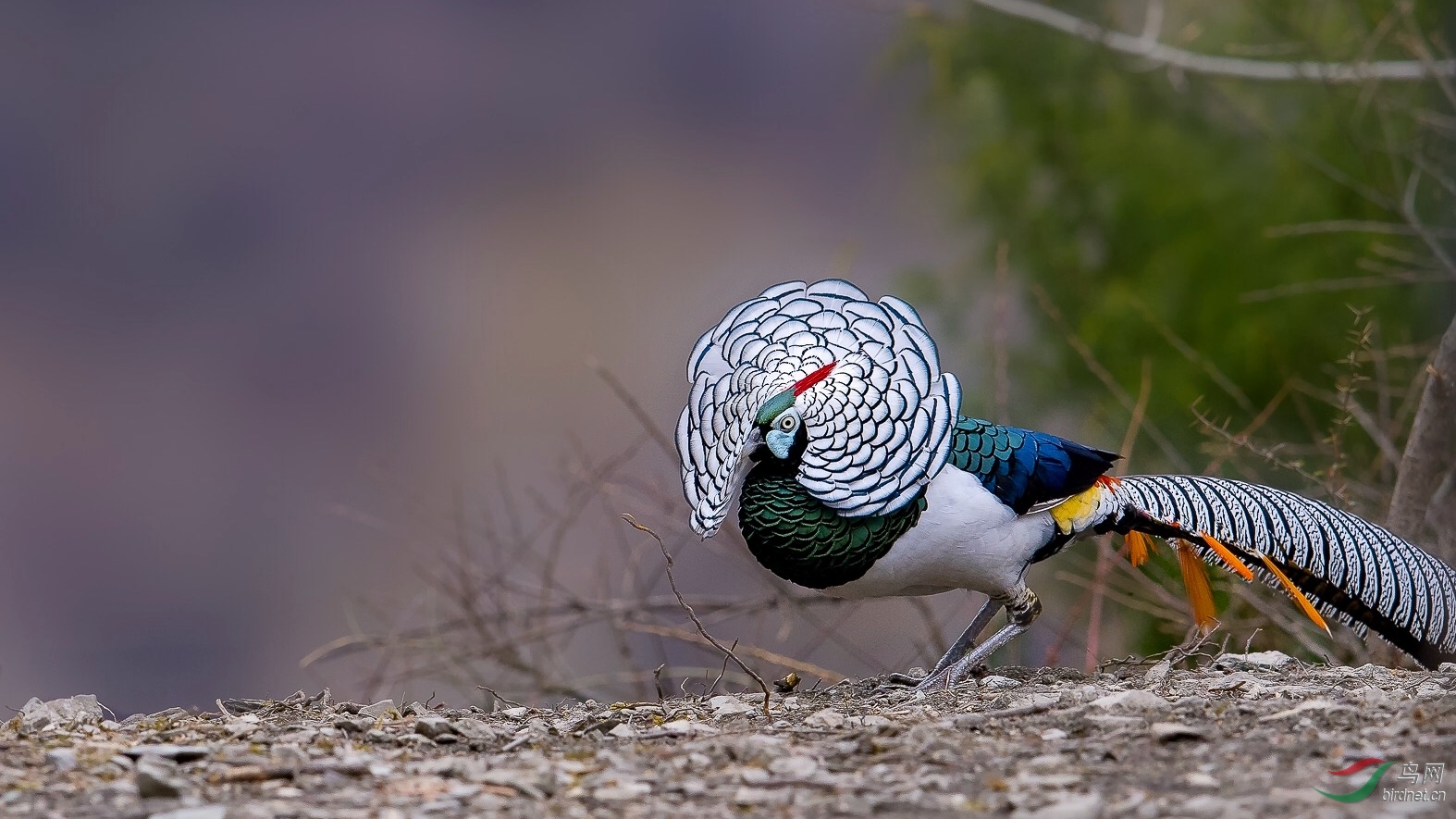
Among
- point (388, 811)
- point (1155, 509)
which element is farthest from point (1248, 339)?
point (388, 811)

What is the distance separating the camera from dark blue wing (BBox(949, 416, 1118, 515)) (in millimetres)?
3145

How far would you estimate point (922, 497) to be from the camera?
3.05 metres

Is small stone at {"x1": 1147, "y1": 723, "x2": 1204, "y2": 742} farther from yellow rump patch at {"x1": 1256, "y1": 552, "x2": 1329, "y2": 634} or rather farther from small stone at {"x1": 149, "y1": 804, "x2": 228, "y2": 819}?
small stone at {"x1": 149, "y1": 804, "x2": 228, "y2": 819}

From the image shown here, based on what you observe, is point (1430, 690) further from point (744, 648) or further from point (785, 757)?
point (744, 648)

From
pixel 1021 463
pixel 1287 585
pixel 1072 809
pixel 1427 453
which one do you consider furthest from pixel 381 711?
pixel 1427 453

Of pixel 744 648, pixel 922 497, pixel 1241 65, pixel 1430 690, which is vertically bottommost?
pixel 744 648

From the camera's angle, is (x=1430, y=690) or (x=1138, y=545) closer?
(x=1430, y=690)

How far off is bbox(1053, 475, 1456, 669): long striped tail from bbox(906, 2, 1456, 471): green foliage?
239cm

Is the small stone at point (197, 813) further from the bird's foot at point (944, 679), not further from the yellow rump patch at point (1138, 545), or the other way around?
the yellow rump patch at point (1138, 545)

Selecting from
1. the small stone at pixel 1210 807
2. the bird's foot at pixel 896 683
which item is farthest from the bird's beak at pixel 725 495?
the small stone at pixel 1210 807

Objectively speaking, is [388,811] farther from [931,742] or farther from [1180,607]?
[1180,607]

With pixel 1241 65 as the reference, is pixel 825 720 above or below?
below

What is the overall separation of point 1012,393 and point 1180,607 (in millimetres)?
2183

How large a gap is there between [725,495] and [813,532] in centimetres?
21
